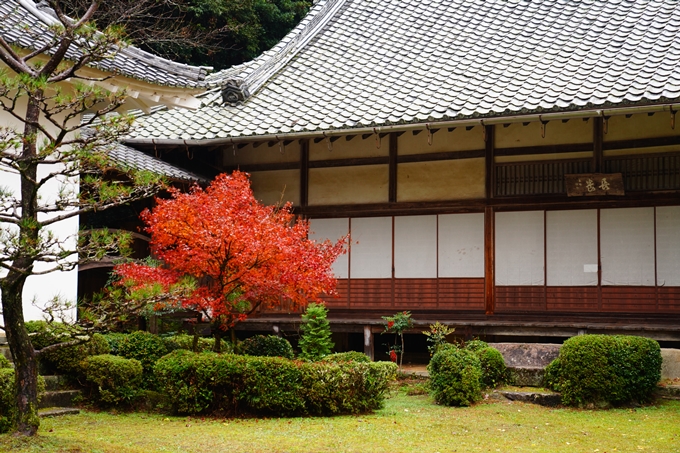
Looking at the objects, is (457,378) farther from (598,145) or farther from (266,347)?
(598,145)

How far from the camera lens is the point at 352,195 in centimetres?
1772

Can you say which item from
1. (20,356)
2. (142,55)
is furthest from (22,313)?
(142,55)

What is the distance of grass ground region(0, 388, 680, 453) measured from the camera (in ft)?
29.5

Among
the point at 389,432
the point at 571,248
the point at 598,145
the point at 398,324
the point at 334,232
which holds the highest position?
the point at 598,145

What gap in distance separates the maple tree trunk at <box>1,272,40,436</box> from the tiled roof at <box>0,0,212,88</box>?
4.04 meters

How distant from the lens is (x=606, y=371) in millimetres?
12016

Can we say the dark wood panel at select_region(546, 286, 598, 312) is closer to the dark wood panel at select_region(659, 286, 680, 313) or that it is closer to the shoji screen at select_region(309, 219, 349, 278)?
the dark wood panel at select_region(659, 286, 680, 313)

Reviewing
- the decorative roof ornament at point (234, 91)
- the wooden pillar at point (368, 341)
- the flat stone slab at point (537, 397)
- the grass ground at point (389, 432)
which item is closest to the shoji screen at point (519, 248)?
the wooden pillar at point (368, 341)

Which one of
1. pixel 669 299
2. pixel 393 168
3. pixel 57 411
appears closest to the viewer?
pixel 57 411

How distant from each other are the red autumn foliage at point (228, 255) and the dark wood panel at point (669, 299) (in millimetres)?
6650

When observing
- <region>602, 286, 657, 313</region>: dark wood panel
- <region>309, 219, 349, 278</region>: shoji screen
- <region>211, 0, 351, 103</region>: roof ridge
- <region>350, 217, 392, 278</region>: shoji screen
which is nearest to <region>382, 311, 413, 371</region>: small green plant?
<region>350, 217, 392, 278</region>: shoji screen

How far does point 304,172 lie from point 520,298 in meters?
5.44

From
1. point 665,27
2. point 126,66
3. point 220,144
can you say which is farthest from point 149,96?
point 665,27

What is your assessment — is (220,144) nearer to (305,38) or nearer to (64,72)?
(305,38)
